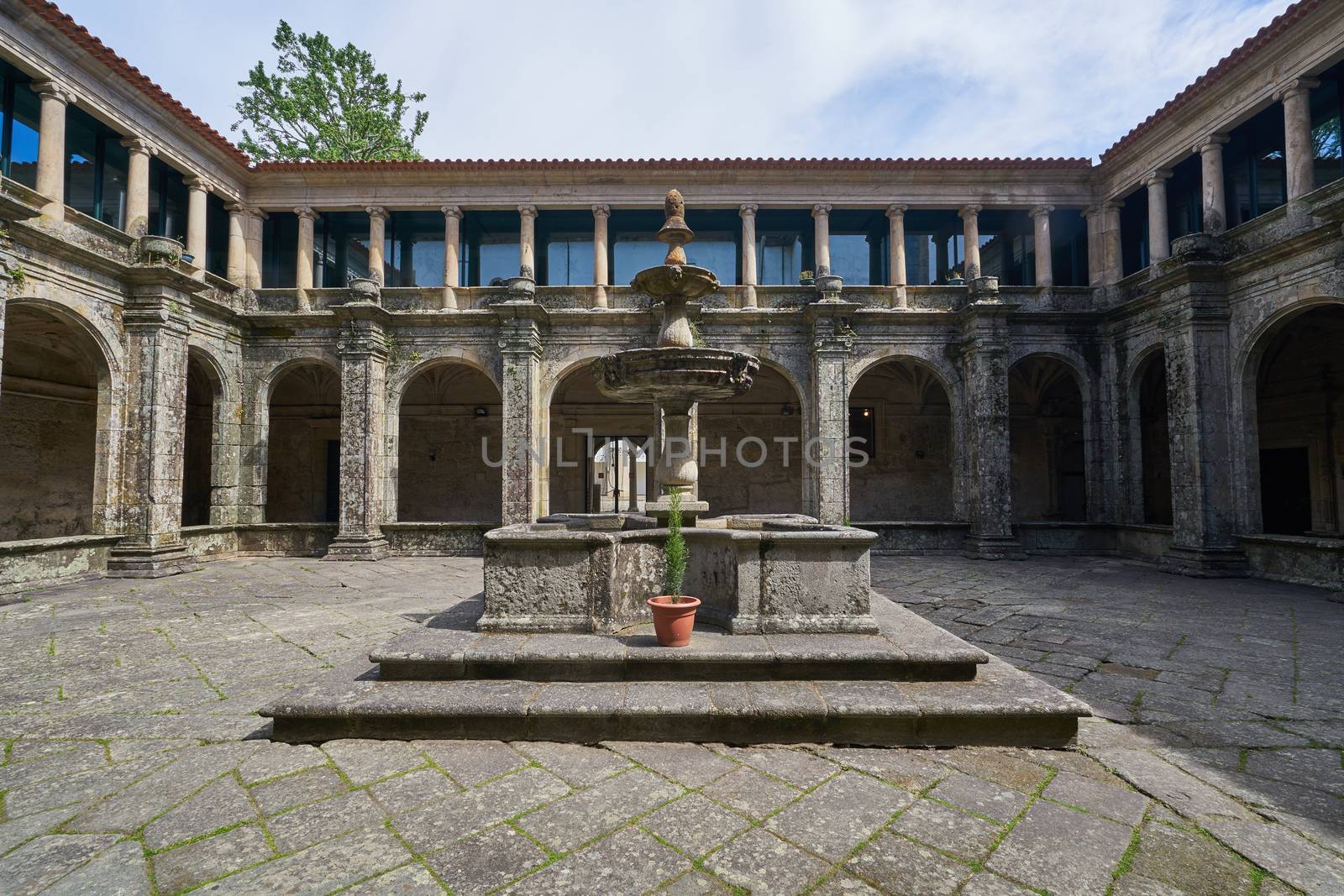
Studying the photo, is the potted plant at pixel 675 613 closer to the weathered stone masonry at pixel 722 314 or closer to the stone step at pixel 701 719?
the stone step at pixel 701 719

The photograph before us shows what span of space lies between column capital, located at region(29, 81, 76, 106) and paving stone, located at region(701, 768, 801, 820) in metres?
13.2

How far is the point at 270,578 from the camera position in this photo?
8.86m

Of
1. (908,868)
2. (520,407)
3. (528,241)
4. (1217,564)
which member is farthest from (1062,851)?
(528,241)

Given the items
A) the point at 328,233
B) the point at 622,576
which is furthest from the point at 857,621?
the point at 328,233

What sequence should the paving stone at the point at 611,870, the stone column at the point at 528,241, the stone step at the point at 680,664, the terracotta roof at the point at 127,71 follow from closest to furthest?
the paving stone at the point at 611,870 < the stone step at the point at 680,664 < the terracotta roof at the point at 127,71 < the stone column at the point at 528,241

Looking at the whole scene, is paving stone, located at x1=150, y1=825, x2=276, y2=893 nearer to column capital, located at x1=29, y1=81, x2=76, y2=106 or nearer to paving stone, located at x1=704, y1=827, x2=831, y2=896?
paving stone, located at x1=704, y1=827, x2=831, y2=896

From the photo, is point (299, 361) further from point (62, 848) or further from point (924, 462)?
point (924, 462)

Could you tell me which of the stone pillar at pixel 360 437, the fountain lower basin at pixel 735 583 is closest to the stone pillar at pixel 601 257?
the stone pillar at pixel 360 437

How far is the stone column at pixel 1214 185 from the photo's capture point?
9.91 m

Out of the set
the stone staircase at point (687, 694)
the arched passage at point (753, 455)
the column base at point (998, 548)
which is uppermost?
the arched passage at point (753, 455)

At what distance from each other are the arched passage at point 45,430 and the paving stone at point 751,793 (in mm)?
13299

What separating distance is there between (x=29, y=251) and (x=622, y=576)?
404 inches

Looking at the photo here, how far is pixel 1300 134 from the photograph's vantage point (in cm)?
874

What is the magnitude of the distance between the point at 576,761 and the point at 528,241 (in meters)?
11.3
